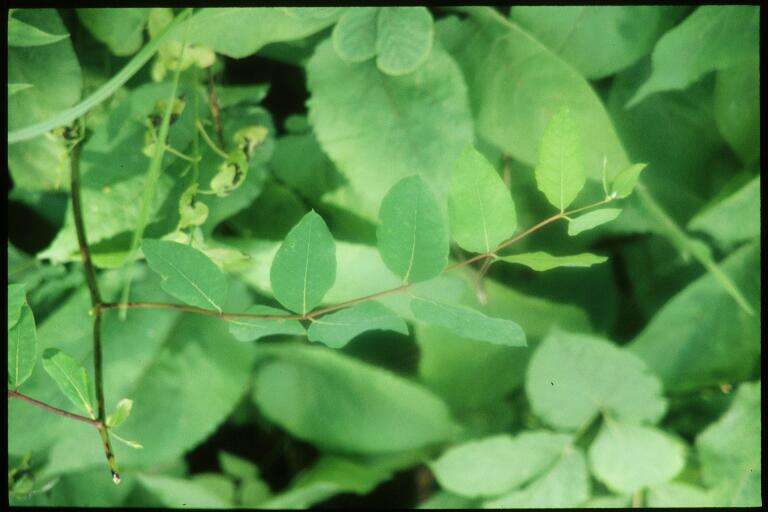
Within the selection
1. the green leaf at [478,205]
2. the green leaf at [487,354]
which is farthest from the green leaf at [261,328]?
the green leaf at [487,354]

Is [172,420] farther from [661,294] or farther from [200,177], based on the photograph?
[661,294]


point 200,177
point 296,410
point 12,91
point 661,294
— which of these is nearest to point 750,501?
point 661,294

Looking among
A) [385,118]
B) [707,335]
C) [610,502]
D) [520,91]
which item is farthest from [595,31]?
[610,502]

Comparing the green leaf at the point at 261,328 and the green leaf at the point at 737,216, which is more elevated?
the green leaf at the point at 261,328

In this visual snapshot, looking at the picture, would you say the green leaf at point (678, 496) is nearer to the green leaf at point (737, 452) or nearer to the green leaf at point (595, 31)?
the green leaf at point (737, 452)

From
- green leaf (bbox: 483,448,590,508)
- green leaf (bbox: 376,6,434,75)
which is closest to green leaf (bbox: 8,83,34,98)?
green leaf (bbox: 376,6,434,75)

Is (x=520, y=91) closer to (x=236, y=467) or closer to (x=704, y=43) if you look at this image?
(x=704, y=43)
